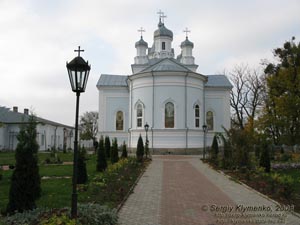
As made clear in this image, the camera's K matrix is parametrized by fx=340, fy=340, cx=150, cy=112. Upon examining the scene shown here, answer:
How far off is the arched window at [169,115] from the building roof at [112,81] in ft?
29.4

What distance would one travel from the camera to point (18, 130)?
39.7 meters

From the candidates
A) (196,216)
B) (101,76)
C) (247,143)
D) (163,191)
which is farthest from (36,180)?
(101,76)

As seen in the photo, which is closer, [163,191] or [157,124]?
[163,191]

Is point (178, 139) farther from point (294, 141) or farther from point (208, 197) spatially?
point (208, 197)

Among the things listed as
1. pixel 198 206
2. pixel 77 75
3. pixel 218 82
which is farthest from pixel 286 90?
pixel 77 75

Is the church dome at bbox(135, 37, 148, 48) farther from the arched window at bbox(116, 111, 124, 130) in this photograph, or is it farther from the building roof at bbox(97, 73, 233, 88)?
the arched window at bbox(116, 111, 124, 130)

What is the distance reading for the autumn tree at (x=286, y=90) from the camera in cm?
2689

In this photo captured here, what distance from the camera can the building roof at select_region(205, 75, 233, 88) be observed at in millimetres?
39219

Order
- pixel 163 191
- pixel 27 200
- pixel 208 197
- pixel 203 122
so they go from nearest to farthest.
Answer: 1. pixel 27 200
2. pixel 208 197
3. pixel 163 191
4. pixel 203 122

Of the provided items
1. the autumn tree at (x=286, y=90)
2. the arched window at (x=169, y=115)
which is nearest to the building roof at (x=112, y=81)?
the arched window at (x=169, y=115)

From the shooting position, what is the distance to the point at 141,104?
32.7 metres

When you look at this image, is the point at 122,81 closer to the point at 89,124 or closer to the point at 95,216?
the point at 89,124

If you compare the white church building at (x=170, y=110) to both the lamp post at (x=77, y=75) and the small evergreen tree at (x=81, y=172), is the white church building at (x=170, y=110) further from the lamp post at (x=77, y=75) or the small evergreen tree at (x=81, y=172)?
the lamp post at (x=77, y=75)

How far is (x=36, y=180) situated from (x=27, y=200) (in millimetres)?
472
